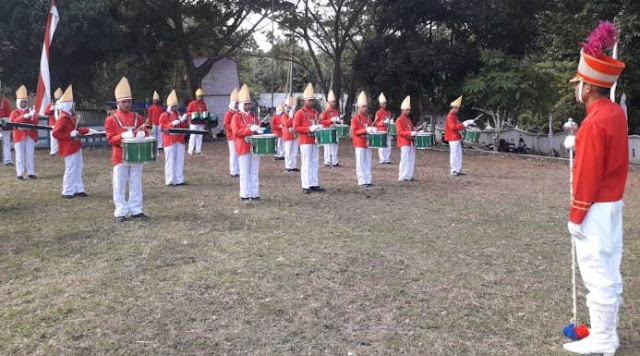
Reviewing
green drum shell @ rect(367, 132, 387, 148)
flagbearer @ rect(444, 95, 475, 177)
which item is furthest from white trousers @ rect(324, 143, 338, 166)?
green drum shell @ rect(367, 132, 387, 148)

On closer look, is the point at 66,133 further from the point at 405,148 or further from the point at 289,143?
the point at 405,148

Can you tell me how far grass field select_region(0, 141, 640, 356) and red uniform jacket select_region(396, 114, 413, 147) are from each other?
244 cm

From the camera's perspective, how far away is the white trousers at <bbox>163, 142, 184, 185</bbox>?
13109 millimetres

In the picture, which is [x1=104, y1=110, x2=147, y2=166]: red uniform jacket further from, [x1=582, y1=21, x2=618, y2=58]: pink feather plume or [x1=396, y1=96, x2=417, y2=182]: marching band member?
[x1=396, y1=96, x2=417, y2=182]: marching band member

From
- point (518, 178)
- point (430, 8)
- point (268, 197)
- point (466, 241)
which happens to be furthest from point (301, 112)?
point (430, 8)

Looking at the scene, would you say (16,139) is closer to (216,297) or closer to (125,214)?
(125,214)

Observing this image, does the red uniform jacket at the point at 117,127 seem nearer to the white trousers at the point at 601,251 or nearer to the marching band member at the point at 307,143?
the marching band member at the point at 307,143

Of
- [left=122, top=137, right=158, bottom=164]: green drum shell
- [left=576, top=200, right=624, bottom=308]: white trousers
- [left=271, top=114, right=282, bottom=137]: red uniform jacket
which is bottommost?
[left=576, top=200, right=624, bottom=308]: white trousers

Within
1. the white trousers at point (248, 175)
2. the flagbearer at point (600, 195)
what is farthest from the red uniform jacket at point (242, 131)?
the flagbearer at point (600, 195)

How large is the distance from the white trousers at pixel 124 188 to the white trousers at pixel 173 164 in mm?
3727

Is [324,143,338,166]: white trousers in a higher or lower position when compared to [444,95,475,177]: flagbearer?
lower

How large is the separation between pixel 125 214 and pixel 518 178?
34.4 ft

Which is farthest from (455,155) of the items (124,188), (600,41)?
(600,41)

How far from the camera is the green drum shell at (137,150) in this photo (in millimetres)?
8477
